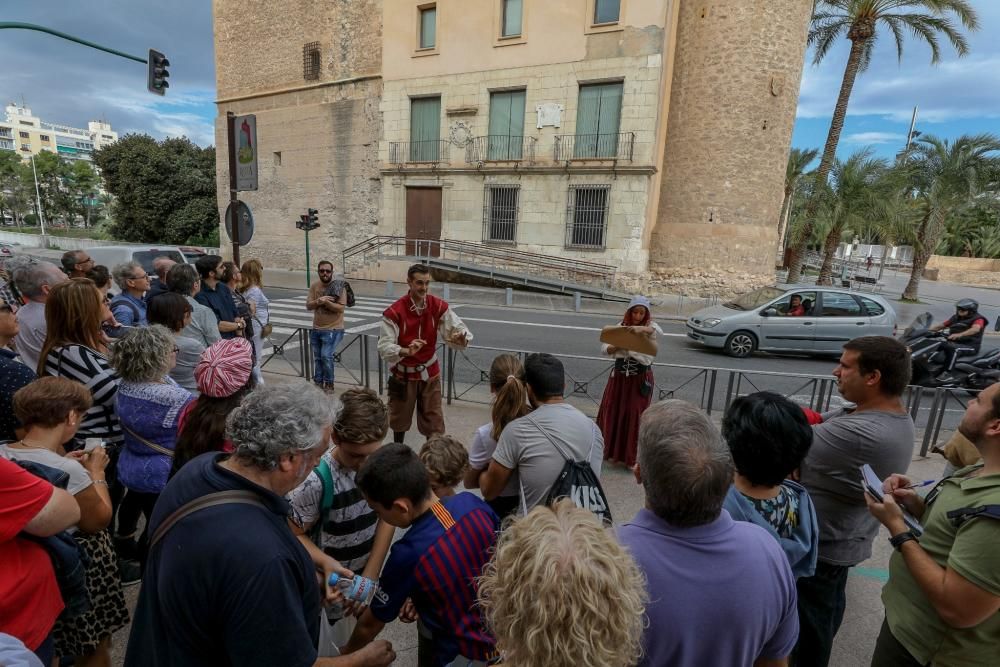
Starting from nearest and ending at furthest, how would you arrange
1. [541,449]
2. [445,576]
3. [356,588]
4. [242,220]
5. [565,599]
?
[565,599]
[445,576]
[356,588]
[541,449]
[242,220]

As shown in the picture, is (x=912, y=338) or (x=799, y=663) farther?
(x=912, y=338)

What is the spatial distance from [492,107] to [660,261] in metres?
9.23

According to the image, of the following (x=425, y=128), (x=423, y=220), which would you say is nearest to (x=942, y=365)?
(x=423, y=220)

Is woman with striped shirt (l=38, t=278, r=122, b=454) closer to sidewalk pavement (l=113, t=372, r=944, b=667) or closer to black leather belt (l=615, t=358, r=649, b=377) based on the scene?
sidewalk pavement (l=113, t=372, r=944, b=667)

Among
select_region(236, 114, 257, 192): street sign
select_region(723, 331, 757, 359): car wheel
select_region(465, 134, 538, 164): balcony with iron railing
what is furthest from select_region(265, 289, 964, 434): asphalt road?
select_region(465, 134, 538, 164): balcony with iron railing

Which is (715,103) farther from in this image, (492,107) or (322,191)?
(322,191)

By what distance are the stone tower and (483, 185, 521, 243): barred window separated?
227 inches

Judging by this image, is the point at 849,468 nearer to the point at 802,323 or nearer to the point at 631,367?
the point at 631,367

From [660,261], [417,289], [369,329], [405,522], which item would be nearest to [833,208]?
[660,261]

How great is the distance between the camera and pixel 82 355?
2869 millimetres

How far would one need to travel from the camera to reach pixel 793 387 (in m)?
8.18

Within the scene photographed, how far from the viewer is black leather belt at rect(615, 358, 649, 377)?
4.68 meters

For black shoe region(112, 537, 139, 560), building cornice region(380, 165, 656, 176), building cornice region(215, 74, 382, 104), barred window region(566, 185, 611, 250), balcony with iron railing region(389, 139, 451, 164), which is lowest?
black shoe region(112, 537, 139, 560)

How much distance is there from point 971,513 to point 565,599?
4.28 ft
